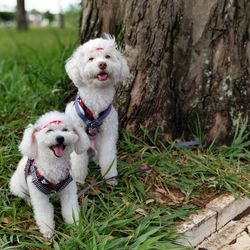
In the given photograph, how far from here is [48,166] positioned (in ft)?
10.7

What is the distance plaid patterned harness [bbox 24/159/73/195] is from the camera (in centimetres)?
329

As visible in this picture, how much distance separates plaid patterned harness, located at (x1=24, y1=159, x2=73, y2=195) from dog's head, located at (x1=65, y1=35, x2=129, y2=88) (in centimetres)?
73

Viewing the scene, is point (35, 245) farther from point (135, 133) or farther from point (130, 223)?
point (135, 133)

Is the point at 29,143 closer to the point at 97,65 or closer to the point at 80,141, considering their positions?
the point at 80,141

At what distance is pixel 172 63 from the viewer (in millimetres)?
4551

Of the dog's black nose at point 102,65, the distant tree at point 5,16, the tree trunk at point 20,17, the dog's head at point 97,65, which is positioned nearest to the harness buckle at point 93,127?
the dog's head at point 97,65

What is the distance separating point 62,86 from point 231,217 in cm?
214

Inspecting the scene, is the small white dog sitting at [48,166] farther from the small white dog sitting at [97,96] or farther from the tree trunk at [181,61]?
the tree trunk at [181,61]

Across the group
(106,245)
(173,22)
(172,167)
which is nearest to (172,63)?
(173,22)

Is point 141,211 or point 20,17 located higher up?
point 141,211

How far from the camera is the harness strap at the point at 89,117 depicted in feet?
12.4

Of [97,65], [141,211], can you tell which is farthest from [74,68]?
[141,211]

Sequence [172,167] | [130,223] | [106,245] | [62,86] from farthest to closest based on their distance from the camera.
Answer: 1. [62,86]
2. [172,167]
3. [130,223]
4. [106,245]

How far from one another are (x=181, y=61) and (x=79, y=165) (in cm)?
145
